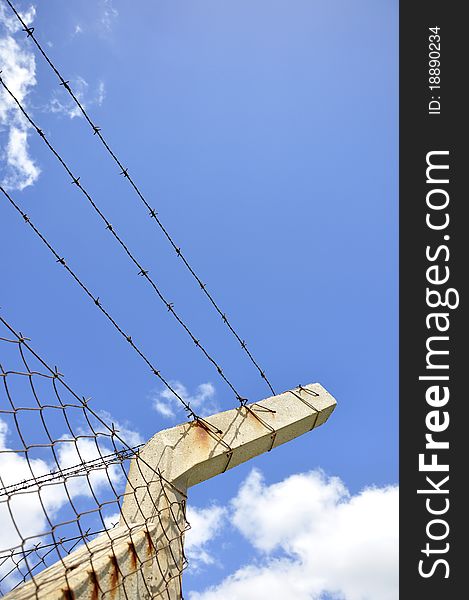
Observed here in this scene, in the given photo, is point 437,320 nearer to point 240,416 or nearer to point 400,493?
point 400,493

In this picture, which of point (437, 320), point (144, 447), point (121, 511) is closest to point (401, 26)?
point (437, 320)

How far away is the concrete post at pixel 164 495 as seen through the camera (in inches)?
73.1

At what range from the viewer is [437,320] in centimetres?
482

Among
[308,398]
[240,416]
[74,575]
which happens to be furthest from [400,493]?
[74,575]

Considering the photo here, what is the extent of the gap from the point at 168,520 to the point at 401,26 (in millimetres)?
4928

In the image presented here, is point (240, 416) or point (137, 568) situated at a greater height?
point (240, 416)

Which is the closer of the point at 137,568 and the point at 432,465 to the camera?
the point at 137,568

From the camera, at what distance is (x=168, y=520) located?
2377 millimetres

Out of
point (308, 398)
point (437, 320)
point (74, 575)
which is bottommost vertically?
point (74, 575)

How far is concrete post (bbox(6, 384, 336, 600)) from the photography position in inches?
73.1

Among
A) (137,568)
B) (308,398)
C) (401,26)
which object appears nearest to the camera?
(137,568)

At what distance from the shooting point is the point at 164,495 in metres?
2.44

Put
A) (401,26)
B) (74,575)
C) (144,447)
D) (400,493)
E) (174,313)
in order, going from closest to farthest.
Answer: (74,575)
(144,447)
(174,313)
(400,493)
(401,26)

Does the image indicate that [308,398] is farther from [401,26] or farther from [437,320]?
[401,26]
